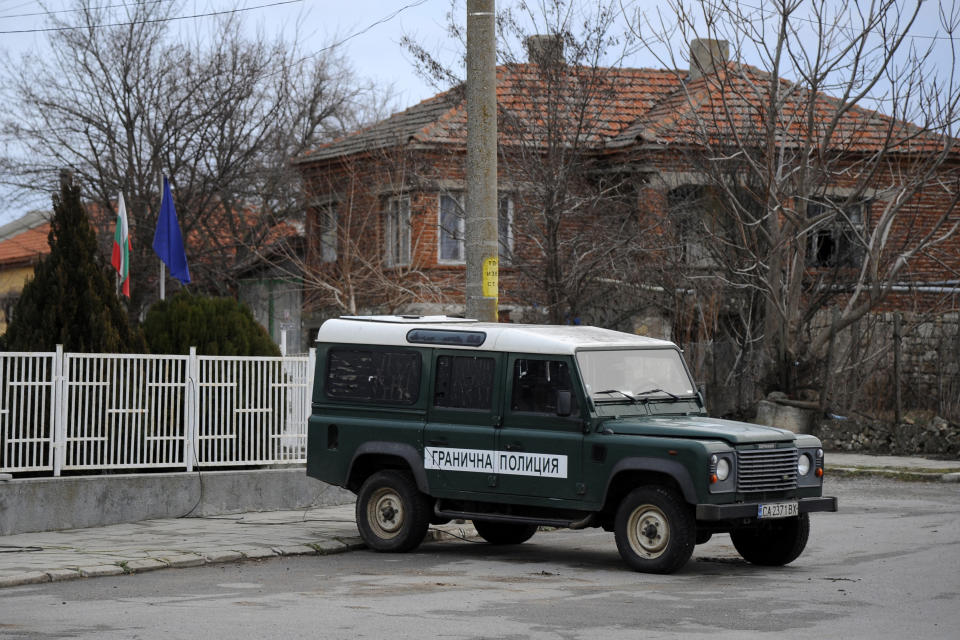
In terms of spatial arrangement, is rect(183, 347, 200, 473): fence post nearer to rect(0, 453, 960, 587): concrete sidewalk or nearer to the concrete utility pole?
rect(0, 453, 960, 587): concrete sidewalk

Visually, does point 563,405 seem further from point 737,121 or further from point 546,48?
point 737,121

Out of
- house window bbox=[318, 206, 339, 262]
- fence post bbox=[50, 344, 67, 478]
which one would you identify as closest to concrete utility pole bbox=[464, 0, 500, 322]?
fence post bbox=[50, 344, 67, 478]

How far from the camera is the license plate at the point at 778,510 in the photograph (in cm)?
1072

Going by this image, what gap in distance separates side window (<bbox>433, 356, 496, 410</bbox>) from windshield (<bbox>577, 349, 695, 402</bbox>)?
0.92m

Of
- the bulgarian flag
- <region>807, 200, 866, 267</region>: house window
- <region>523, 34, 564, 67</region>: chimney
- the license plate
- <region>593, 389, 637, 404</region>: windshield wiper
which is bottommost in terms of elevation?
the license plate

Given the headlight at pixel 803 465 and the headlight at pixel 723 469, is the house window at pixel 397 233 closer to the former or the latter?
the headlight at pixel 803 465

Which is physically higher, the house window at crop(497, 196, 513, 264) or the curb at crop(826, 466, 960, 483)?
the house window at crop(497, 196, 513, 264)

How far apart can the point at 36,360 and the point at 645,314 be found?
45.3ft

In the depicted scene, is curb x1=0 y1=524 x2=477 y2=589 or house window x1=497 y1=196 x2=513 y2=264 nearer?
curb x1=0 y1=524 x2=477 y2=589

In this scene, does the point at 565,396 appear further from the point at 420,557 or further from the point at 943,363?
the point at 943,363

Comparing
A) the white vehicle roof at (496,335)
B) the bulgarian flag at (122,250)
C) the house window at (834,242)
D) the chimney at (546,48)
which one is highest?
the chimney at (546,48)

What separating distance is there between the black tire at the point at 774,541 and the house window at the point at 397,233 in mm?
17275

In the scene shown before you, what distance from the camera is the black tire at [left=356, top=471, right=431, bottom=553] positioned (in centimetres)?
1229

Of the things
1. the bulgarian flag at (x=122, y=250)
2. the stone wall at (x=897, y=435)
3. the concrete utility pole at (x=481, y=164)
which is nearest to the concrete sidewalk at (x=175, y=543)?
the concrete utility pole at (x=481, y=164)
